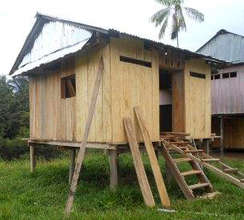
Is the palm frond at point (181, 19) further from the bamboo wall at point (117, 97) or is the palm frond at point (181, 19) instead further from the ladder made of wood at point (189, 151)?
the ladder made of wood at point (189, 151)

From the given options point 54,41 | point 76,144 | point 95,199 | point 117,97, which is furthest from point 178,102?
point 54,41

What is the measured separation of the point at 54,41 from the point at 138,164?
554 centimetres

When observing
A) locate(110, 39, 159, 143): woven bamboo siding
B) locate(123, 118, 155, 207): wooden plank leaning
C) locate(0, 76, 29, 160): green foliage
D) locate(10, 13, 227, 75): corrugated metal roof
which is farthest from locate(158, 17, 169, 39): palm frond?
locate(123, 118, 155, 207): wooden plank leaning

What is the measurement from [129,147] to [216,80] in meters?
12.8

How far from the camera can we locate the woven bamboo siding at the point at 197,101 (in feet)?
37.7

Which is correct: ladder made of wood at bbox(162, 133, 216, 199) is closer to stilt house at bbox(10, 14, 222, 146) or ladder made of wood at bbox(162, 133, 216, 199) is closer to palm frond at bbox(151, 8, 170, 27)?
stilt house at bbox(10, 14, 222, 146)

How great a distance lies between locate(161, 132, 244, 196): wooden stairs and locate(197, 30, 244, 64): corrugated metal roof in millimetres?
10894

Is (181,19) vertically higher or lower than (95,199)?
higher

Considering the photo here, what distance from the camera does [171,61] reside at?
1099 cm

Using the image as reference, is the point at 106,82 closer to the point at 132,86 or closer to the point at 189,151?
the point at 132,86

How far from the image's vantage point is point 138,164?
8.71 metres

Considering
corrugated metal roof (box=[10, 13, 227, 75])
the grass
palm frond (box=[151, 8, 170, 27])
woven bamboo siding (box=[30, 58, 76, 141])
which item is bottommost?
the grass

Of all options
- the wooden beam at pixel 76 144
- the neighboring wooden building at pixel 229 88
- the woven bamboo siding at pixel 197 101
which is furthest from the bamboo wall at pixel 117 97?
the neighboring wooden building at pixel 229 88

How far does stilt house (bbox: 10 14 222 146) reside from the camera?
9.41 m
